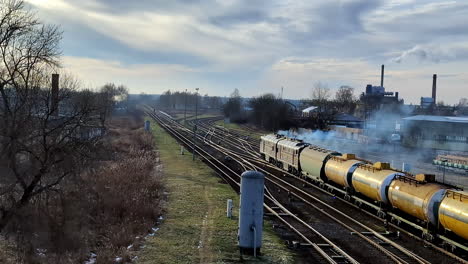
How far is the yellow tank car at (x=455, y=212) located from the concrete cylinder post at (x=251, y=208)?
7.85m

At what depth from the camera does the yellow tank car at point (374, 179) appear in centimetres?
2270

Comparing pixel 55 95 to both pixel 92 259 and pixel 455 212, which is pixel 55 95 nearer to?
pixel 92 259

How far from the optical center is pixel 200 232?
19.1 meters

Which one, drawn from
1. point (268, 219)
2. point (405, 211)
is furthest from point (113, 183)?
point (405, 211)

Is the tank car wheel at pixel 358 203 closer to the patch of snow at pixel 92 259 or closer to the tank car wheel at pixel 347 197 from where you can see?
the tank car wheel at pixel 347 197

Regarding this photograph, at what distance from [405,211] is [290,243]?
6.56m

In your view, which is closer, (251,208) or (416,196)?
(251,208)

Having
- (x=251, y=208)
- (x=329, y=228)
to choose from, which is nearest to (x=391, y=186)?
(x=329, y=228)

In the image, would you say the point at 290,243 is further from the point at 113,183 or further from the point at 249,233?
the point at 113,183

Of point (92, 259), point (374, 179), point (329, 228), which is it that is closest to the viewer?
point (92, 259)

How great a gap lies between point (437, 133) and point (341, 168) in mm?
42279

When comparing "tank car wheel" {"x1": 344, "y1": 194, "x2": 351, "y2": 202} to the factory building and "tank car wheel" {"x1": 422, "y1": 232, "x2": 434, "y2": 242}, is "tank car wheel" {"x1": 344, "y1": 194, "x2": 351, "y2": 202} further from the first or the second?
the factory building

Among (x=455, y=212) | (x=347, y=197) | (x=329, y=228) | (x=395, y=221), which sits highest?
(x=455, y=212)

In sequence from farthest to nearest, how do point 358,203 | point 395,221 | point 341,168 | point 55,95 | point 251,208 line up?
1. point 341,168
2. point 358,203
3. point 55,95
4. point 395,221
5. point 251,208
